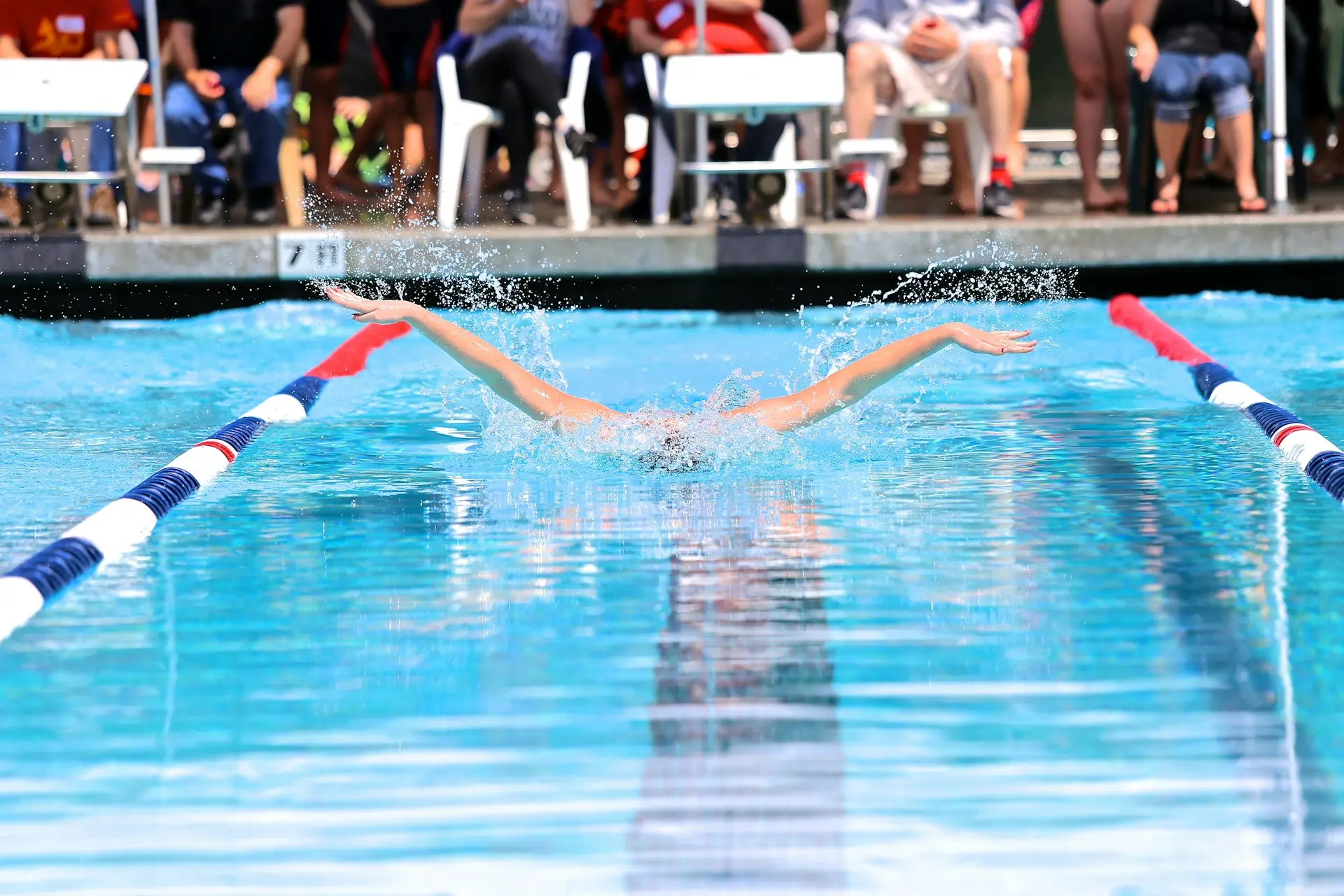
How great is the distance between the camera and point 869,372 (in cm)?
369

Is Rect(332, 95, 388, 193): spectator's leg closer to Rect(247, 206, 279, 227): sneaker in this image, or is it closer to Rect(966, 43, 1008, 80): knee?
Rect(247, 206, 279, 227): sneaker

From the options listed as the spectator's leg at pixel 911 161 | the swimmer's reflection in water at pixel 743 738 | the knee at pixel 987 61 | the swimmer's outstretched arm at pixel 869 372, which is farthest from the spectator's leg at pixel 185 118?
the swimmer's reflection in water at pixel 743 738

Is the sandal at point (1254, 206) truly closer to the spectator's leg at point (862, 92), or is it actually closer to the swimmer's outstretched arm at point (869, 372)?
the spectator's leg at point (862, 92)

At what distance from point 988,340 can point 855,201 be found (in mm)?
3700

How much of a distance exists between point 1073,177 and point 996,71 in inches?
106

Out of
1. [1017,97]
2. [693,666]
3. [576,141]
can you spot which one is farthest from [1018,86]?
[693,666]

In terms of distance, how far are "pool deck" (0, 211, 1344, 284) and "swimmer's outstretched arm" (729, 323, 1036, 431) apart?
2528 millimetres

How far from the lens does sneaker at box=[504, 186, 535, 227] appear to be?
6871 millimetres

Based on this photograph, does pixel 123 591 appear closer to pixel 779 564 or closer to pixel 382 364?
pixel 779 564

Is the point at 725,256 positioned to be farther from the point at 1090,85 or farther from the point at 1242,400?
the point at 1242,400

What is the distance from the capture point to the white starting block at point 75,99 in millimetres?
6367

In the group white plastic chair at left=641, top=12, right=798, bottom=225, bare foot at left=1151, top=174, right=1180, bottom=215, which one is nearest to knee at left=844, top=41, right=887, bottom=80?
white plastic chair at left=641, top=12, right=798, bottom=225

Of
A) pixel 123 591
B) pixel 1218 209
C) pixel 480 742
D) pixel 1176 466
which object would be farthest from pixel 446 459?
pixel 1218 209

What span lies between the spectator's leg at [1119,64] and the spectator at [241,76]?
10.6 feet
